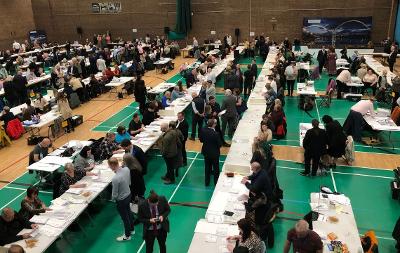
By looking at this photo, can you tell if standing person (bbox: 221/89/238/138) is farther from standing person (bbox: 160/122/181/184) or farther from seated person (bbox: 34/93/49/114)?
seated person (bbox: 34/93/49/114)

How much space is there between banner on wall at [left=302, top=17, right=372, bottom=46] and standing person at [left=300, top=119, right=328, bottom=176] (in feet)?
66.7

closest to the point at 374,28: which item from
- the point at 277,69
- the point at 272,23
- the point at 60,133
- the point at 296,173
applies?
the point at 272,23

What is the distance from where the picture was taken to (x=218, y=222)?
6328 mm

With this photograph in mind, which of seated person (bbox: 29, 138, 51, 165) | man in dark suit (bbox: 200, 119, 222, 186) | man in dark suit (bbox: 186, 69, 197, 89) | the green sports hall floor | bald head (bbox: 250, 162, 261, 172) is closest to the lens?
bald head (bbox: 250, 162, 261, 172)

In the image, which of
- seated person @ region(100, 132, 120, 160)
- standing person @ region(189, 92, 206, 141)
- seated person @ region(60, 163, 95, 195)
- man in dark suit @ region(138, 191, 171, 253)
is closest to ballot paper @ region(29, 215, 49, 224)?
seated person @ region(60, 163, 95, 195)

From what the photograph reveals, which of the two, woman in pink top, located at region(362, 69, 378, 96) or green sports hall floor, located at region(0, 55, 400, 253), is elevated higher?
woman in pink top, located at region(362, 69, 378, 96)

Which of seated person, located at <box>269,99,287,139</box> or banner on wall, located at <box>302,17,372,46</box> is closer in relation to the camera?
seated person, located at <box>269,99,287,139</box>

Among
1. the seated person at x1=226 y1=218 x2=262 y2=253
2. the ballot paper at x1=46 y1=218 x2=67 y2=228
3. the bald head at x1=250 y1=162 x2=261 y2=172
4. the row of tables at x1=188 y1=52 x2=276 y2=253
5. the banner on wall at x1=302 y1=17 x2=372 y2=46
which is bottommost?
the ballot paper at x1=46 y1=218 x2=67 y2=228

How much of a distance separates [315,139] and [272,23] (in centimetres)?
2171

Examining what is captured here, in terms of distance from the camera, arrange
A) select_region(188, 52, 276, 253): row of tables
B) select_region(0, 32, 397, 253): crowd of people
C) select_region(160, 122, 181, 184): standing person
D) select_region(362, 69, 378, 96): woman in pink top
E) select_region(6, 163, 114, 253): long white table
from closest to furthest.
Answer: select_region(188, 52, 276, 253): row of tables < select_region(0, 32, 397, 253): crowd of people < select_region(6, 163, 114, 253): long white table < select_region(160, 122, 181, 184): standing person < select_region(362, 69, 378, 96): woman in pink top

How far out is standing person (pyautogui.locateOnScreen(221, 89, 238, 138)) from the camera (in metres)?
11.8

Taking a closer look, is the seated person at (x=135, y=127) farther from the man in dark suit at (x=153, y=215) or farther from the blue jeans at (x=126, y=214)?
the man in dark suit at (x=153, y=215)

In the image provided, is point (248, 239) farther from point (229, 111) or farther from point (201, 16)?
point (201, 16)

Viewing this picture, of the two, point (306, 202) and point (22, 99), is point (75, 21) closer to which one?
point (22, 99)
